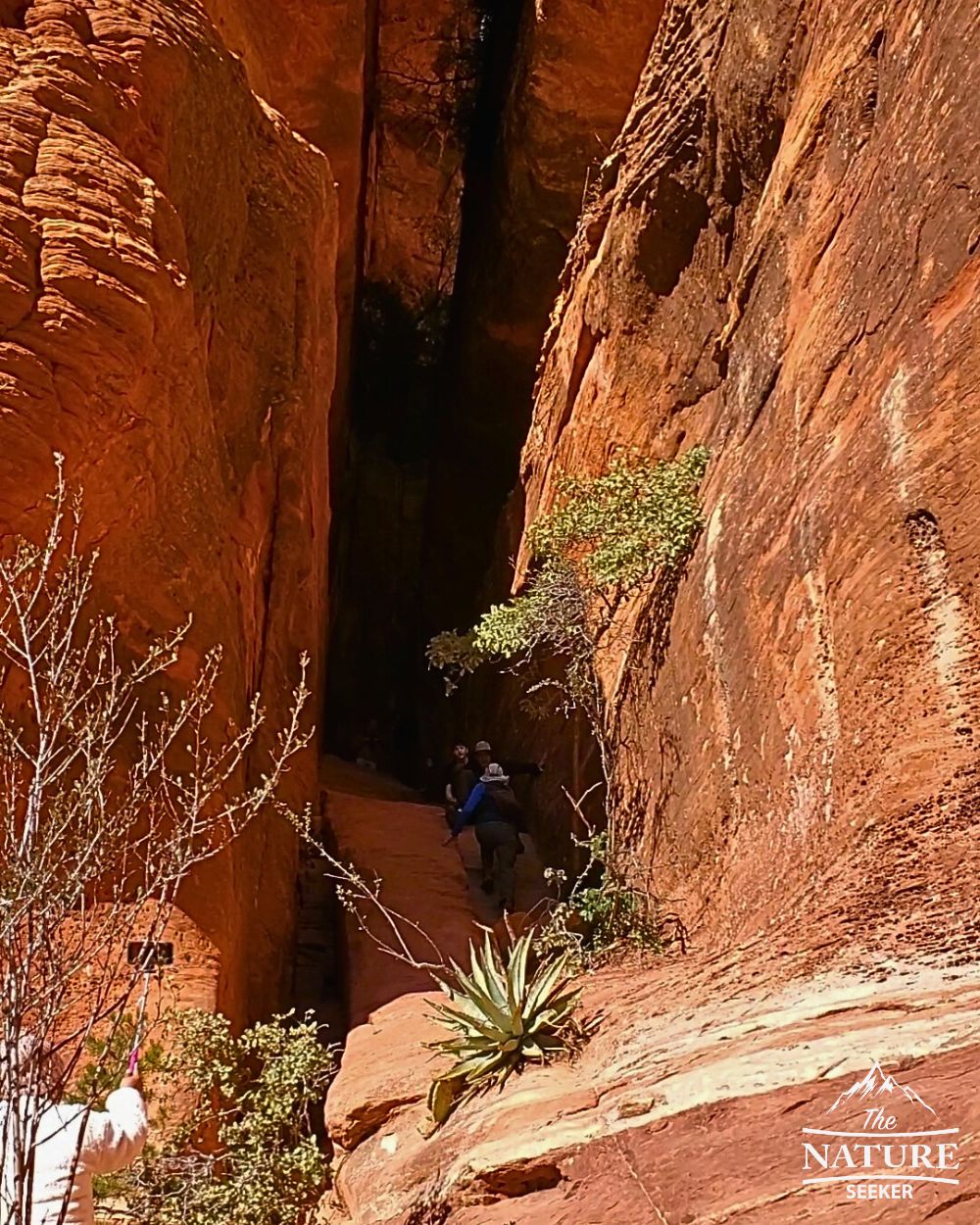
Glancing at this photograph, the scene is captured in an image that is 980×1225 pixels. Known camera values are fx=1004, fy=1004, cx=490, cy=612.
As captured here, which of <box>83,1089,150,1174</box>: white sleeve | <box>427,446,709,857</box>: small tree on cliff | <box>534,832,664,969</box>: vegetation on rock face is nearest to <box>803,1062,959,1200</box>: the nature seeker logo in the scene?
<box>83,1089,150,1174</box>: white sleeve

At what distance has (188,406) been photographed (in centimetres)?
719

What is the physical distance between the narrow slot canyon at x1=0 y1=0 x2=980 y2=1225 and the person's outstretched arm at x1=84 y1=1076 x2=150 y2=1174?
2.89 ft

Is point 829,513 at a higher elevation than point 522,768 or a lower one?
higher

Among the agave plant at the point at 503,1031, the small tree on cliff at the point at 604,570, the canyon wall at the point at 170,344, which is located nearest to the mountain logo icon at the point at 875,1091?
the agave plant at the point at 503,1031

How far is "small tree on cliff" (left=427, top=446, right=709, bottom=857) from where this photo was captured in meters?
7.62

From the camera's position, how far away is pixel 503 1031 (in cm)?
511

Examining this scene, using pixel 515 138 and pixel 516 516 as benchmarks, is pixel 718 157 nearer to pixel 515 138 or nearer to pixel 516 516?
pixel 516 516

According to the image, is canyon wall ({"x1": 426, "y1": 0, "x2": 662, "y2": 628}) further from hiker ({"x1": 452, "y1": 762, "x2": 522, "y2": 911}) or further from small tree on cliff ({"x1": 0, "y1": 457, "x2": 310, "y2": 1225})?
small tree on cliff ({"x1": 0, "y1": 457, "x2": 310, "y2": 1225})

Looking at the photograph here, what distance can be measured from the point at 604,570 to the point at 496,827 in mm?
3336

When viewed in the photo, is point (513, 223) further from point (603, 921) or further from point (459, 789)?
point (603, 921)

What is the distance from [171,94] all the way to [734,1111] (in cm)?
769

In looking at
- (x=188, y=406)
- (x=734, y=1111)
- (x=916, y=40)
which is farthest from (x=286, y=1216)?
(x=916, y=40)

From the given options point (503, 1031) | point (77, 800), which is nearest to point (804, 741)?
point (503, 1031)

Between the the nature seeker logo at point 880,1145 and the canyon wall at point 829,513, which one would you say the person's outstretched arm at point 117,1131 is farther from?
the canyon wall at point 829,513
